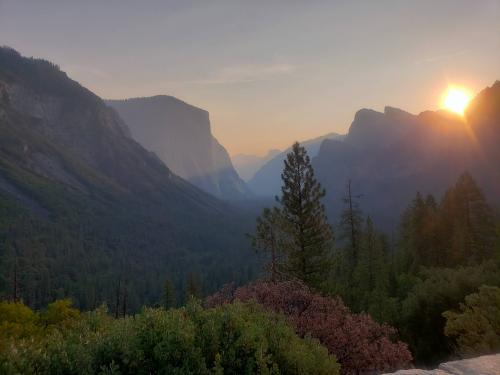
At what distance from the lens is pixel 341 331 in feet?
48.6

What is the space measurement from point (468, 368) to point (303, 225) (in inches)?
926

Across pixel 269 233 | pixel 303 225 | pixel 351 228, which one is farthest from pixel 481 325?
pixel 351 228

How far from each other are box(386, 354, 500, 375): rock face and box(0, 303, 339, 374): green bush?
103 inches

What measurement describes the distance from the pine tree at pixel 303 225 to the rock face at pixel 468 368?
74.4 feet

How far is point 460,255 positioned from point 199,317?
3950 cm

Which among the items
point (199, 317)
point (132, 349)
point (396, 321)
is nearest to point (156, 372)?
point (132, 349)

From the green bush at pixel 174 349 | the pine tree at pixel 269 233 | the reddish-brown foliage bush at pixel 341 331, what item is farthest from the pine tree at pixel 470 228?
the green bush at pixel 174 349

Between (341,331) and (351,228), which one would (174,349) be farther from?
(351,228)

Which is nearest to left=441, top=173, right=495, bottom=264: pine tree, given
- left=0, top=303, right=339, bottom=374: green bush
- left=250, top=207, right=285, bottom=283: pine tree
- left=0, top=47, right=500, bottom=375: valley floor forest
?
left=0, top=47, right=500, bottom=375: valley floor forest

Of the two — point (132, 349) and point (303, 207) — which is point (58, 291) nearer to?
point (303, 207)

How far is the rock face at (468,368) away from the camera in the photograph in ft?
24.5

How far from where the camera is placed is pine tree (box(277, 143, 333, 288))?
102ft

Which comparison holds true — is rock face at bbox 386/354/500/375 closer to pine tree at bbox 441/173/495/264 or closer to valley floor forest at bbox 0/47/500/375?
valley floor forest at bbox 0/47/500/375

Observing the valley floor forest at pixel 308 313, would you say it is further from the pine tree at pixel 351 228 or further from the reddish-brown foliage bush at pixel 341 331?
the pine tree at pixel 351 228
